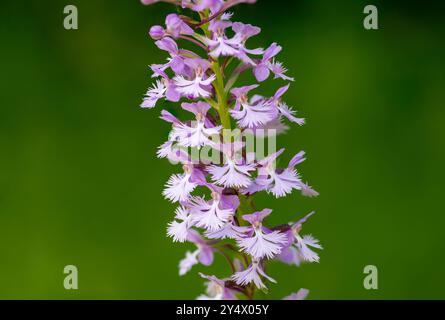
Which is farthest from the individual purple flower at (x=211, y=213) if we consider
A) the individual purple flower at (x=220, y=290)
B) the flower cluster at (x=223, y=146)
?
the individual purple flower at (x=220, y=290)

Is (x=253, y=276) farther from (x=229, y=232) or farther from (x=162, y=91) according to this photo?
(x=162, y=91)

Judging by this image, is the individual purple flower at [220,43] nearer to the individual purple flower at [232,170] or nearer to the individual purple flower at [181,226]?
the individual purple flower at [232,170]

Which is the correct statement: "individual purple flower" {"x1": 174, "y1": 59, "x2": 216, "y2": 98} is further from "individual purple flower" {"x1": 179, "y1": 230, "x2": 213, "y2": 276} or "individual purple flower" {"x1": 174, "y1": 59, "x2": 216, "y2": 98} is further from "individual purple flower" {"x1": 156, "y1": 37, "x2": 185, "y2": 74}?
"individual purple flower" {"x1": 179, "y1": 230, "x2": 213, "y2": 276}

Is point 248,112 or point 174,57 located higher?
point 174,57

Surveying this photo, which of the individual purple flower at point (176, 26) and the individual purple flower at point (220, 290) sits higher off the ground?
the individual purple flower at point (176, 26)

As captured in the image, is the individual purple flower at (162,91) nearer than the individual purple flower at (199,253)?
Yes

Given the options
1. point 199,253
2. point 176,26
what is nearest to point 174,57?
point 176,26
